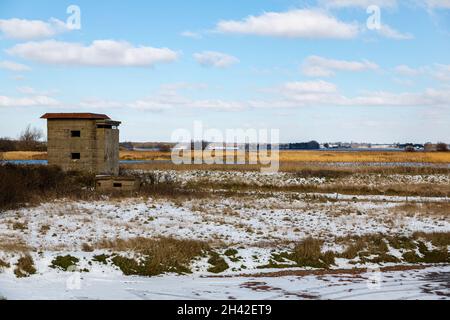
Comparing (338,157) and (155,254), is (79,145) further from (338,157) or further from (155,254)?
(338,157)

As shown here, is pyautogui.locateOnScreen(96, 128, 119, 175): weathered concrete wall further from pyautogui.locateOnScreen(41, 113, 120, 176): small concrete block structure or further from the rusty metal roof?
the rusty metal roof

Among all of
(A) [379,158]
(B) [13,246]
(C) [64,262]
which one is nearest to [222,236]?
(C) [64,262]

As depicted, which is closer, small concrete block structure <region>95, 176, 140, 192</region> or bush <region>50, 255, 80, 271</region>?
bush <region>50, 255, 80, 271</region>

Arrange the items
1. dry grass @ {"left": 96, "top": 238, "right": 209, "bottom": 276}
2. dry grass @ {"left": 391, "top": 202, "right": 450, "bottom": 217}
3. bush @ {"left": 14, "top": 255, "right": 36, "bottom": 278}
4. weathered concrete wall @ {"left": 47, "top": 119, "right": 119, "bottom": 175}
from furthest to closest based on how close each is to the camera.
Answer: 1. weathered concrete wall @ {"left": 47, "top": 119, "right": 119, "bottom": 175}
2. dry grass @ {"left": 391, "top": 202, "right": 450, "bottom": 217}
3. dry grass @ {"left": 96, "top": 238, "right": 209, "bottom": 276}
4. bush @ {"left": 14, "top": 255, "right": 36, "bottom": 278}

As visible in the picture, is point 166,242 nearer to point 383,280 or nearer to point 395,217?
point 383,280

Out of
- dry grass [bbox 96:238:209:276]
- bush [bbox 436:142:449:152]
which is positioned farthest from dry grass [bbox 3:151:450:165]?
dry grass [bbox 96:238:209:276]

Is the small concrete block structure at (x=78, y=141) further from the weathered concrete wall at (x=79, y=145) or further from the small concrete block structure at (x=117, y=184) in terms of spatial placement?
the small concrete block structure at (x=117, y=184)

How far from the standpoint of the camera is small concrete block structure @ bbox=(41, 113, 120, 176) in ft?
119

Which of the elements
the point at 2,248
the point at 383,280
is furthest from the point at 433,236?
the point at 2,248

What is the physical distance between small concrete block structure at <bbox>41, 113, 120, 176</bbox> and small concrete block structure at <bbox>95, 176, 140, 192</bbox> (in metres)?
5.89

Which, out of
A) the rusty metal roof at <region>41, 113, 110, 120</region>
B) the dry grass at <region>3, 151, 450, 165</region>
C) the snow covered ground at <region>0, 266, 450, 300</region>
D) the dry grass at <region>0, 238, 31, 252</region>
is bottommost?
the snow covered ground at <region>0, 266, 450, 300</region>

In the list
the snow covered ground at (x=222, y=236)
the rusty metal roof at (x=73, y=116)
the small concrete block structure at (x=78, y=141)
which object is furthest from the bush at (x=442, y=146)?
the rusty metal roof at (x=73, y=116)

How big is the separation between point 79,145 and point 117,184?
7495 millimetres

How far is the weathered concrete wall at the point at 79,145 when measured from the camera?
3641 cm
